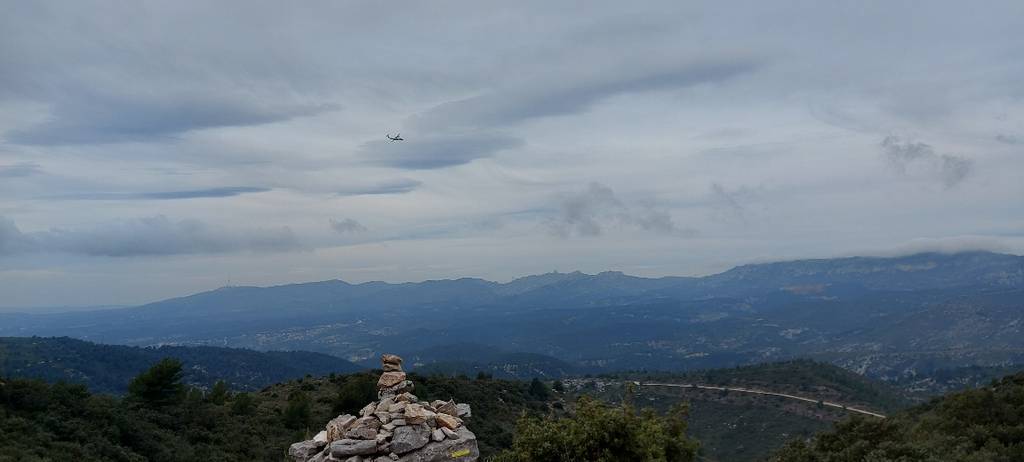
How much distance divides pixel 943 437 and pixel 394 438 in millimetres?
26603

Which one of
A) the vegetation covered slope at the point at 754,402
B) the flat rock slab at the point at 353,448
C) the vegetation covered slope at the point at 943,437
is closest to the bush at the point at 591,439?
the flat rock slab at the point at 353,448

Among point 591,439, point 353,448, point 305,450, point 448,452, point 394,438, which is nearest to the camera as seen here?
point 353,448

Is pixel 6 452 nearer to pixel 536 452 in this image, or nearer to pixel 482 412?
pixel 536 452

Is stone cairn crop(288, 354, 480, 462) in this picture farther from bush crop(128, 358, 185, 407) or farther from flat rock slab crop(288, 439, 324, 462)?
bush crop(128, 358, 185, 407)

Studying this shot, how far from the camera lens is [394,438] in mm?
17391

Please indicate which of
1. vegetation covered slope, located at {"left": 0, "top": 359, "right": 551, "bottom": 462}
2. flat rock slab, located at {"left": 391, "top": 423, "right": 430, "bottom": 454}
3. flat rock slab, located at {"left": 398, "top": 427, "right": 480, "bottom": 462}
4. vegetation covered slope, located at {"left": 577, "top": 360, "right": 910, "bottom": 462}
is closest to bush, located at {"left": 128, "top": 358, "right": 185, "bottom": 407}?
vegetation covered slope, located at {"left": 0, "top": 359, "right": 551, "bottom": 462}

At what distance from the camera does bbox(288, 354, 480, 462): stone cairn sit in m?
17.2

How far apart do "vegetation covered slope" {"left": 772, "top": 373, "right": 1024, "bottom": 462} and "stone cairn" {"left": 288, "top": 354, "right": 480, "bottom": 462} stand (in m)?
14.1

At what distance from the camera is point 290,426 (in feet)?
161

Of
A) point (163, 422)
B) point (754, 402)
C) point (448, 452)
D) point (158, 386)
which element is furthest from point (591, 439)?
point (754, 402)

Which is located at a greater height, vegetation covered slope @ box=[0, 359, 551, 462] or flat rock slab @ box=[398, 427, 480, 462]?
flat rock slab @ box=[398, 427, 480, 462]

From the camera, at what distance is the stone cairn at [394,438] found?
17.2 m

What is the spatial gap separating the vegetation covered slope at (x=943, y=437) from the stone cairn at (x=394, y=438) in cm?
1412

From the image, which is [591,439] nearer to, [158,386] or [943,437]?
[943,437]
